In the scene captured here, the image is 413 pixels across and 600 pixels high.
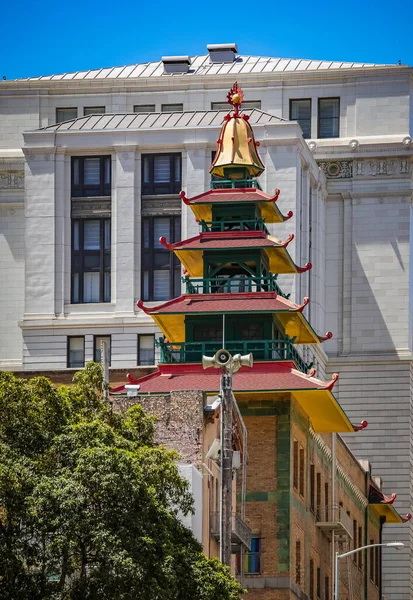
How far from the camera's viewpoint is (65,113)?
17325 centimetres

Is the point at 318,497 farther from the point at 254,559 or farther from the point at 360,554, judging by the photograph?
the point at 360,554

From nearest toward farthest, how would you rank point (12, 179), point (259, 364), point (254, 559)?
point (254, 559)
point (259, 364)
point (12, 179)

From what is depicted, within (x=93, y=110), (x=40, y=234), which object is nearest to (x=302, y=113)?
(x=93, y=110)

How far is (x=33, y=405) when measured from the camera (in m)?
71.8

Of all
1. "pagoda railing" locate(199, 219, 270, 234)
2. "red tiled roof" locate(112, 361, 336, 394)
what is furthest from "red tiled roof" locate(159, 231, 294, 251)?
"red tiled roof" locate(112, 361, 336, 394)

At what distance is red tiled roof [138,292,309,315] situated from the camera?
332 feet

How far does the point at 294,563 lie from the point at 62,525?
96.2ft

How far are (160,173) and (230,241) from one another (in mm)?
51924

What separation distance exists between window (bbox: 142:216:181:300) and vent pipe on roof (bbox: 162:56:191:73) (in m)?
21.3

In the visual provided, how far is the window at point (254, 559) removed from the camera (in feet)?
311

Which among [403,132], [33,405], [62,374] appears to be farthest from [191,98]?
[33,405]

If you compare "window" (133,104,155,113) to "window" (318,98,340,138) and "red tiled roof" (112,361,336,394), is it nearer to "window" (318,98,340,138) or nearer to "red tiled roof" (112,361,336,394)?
"window" (318,98,340,138)

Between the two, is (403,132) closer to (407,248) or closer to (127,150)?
(407,248)

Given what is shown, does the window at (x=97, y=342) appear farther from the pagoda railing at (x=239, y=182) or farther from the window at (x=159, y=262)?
the pagoda railing at (x=239, y=182)
